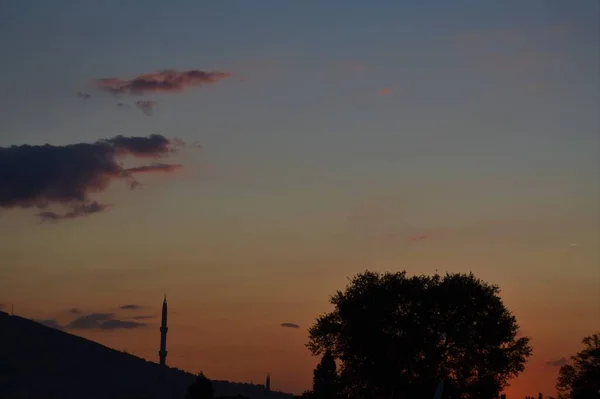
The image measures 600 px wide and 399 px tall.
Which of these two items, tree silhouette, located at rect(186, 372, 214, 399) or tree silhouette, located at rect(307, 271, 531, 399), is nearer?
tree silhouette, located at rect(307, 271, 531, 399)

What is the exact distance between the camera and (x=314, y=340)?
99312 millimetres

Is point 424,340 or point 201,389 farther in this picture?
point 201,389

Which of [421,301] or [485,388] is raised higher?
[421,301]

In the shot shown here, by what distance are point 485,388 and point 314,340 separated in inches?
730

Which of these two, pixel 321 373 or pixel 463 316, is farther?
pixel 321 373

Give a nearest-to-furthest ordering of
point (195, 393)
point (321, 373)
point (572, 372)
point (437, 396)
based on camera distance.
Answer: point (437, 396) → point (572, 372) → point (195, 393) → point (321, 373)

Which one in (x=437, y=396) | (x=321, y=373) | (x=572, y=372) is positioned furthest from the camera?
(x=321, y=373)

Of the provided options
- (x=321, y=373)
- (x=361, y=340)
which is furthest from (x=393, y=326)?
(x=321, y=373)

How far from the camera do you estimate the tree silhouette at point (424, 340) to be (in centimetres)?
9338

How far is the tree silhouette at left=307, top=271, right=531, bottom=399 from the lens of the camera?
306ft

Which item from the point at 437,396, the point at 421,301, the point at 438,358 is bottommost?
the point at 437,396

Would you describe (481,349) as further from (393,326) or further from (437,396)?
(437,396)

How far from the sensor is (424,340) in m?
93.5

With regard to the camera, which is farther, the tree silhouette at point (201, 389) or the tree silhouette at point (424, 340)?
the tree silhouette at point (201, 389)
